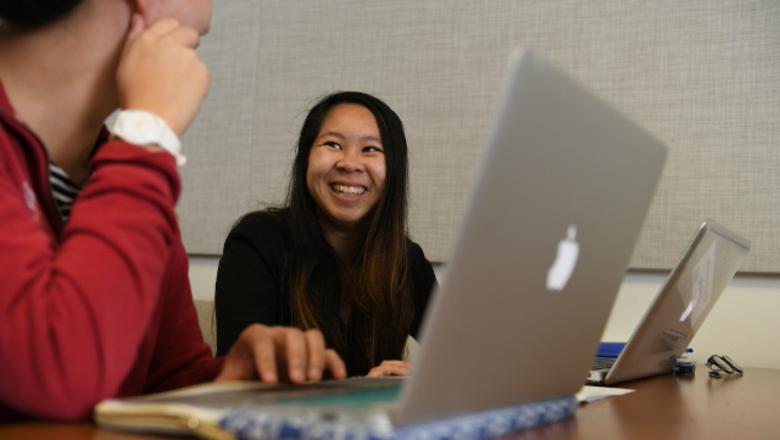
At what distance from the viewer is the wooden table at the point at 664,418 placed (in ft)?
2.06

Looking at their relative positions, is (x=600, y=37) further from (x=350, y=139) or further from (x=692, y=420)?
(x=692, y=420)

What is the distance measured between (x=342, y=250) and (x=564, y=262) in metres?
1.33

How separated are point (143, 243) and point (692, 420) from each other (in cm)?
61

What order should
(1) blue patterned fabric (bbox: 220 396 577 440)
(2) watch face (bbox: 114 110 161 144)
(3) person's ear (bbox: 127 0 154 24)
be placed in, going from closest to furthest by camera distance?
(1) blue patterned fabric (bbox: 220 396 577 440) → (2) watch face (bbox: 114 110 161 144) → (3) person's ear (bbox: 127 0 154 24)

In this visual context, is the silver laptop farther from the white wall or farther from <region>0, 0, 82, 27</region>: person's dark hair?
<region>0, 0, 82, 27</region>: person's dark hair

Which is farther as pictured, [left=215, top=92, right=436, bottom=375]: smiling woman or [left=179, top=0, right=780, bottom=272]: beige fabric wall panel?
[left=179, top=0, right=780, bottom=272]: beige fabric wall panel

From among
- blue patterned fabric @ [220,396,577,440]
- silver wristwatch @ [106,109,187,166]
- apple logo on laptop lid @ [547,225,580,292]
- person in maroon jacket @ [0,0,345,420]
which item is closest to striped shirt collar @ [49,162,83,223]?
person in maroon jacket @ [0,0,345,420]

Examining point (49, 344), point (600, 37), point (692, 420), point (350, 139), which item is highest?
point (600, 37)

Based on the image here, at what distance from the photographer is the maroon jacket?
0.61 metres

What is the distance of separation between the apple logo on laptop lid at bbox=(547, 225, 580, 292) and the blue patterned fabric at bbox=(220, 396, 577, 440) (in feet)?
0.42

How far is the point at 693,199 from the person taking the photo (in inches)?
77.8

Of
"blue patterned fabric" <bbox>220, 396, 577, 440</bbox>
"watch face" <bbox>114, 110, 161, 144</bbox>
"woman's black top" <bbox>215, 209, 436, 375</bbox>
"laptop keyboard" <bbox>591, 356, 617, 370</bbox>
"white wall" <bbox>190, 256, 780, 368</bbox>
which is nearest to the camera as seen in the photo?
"blue patterned fabric" <bbox>220, 396, 577, 440</bbox>

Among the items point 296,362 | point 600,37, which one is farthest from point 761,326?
point 296,362

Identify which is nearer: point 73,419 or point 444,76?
point 73,419
